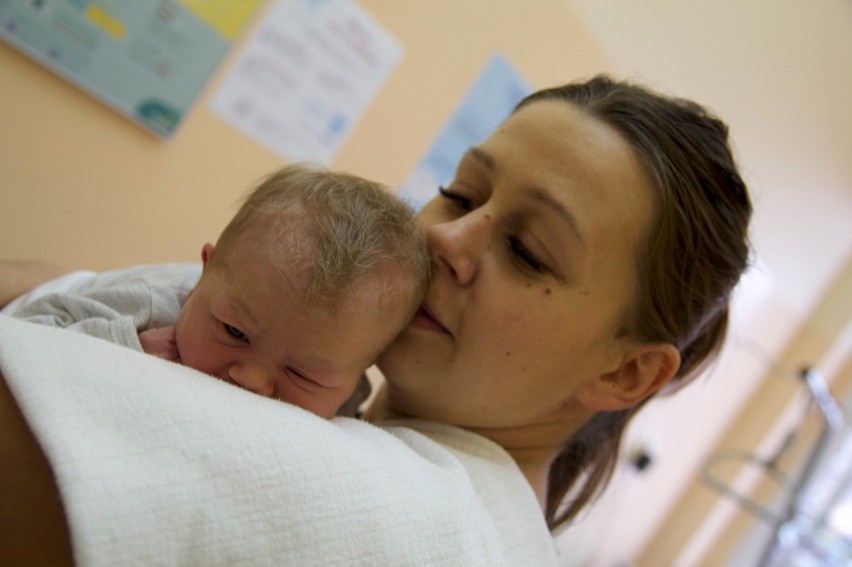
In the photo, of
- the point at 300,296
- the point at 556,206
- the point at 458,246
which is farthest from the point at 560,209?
the point at 300,296

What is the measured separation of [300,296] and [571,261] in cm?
39

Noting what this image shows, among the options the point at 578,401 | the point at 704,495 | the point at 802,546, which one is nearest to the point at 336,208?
the point at 578,401

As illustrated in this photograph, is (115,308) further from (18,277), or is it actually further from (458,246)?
(458,246)

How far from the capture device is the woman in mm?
804

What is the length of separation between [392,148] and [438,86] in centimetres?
23

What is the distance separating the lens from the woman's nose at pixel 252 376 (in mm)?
667

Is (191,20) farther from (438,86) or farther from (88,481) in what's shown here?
(88,481)

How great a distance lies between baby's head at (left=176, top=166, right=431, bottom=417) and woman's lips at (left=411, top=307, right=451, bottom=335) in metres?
0.07

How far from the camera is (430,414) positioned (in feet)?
2.97

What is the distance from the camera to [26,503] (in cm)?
45

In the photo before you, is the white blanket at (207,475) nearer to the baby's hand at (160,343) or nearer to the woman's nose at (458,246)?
the baby's hand at (160,343)

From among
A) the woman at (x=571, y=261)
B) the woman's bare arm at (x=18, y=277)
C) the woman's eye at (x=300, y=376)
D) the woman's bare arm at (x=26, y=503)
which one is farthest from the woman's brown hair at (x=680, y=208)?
the woman's bare arm at (x=18, y=277)

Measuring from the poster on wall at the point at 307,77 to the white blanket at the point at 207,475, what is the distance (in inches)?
36.6

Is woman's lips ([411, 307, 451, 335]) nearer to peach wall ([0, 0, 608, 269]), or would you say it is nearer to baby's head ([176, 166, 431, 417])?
baby's head ([176, 166, 431, 417])
